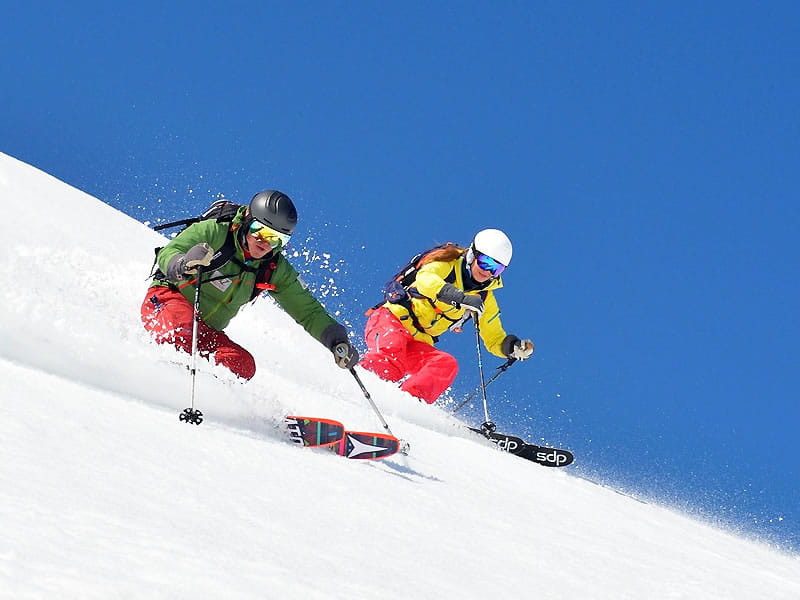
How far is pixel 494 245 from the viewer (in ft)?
32.1

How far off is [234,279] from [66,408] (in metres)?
2.75

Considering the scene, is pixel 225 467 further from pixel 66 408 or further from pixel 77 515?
pixel 77 515

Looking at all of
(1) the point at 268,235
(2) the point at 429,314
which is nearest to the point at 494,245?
(2) the point at 429,314

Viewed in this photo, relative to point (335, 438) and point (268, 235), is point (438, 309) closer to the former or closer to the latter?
point (268, 235)

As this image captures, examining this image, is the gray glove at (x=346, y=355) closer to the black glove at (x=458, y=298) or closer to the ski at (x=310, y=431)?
the ski at (x=310, y=431)

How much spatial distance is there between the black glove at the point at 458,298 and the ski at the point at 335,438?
3.35 meters

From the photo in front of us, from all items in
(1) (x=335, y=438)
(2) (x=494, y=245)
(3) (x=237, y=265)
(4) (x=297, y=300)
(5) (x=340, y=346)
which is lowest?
(1) (x=335, y=438)

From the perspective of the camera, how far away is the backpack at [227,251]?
6.55 meters

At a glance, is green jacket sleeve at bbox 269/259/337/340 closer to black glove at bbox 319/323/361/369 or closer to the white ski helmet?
black glove at bbox 319/323/361/369

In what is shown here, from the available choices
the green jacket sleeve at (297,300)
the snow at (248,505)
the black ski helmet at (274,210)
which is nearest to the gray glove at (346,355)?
the green jacket sleeve at (297,300)

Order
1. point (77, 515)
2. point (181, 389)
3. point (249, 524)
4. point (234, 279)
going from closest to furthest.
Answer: point (77, 515) → point (249, 524) → point (181, 389) → point (234, 279)

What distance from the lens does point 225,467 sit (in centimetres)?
413

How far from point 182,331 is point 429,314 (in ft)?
13.6

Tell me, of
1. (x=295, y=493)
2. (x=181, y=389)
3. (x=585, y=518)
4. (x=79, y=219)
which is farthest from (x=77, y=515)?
(x=79, y=219)
